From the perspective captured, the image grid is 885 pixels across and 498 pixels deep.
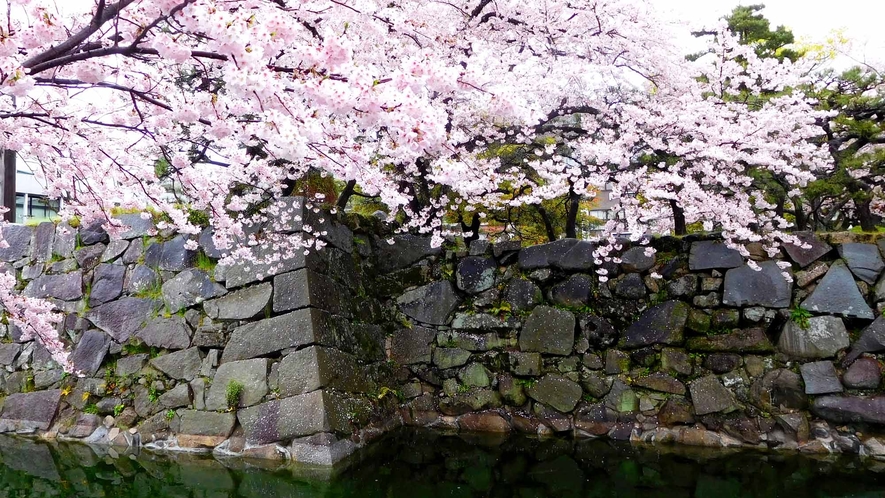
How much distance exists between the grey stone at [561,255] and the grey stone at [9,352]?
6246 mm

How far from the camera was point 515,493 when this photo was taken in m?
4.30

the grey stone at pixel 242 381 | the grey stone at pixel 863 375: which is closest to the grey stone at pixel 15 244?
the grey stone at pixel 242 381

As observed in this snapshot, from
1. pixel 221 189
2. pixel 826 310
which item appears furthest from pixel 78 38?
pixel 826 310

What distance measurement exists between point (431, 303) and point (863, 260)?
4660 mm

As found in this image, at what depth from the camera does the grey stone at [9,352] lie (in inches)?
278

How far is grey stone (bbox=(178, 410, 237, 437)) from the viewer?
573 cm

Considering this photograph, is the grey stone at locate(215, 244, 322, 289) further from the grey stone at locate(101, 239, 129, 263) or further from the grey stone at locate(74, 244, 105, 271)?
the grey stone at locate(74, 244, 105, 271)

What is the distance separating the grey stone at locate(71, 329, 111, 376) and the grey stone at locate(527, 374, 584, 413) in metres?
4.92

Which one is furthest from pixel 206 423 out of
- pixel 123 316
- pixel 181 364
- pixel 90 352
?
pixel 90 352

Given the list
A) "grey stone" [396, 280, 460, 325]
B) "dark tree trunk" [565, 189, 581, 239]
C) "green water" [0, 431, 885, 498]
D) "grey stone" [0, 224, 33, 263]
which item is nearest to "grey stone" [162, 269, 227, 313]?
"green water" [0, 431, 885, 498]

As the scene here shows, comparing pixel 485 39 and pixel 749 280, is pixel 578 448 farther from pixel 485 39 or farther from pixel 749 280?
pixel 485 39

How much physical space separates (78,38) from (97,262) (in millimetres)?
5385

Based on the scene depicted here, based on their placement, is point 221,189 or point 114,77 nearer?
point 114,77

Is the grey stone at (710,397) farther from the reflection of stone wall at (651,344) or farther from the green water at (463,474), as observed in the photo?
the green water at (463,474)
